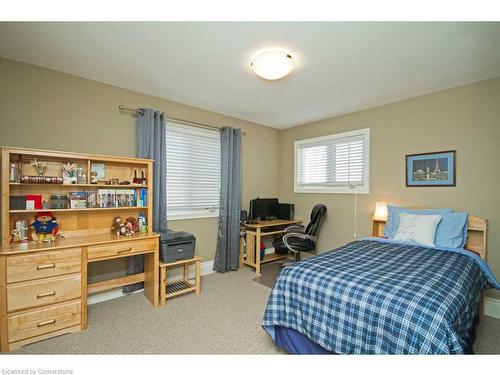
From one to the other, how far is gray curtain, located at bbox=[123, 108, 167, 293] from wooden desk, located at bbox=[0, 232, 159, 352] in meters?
0.65

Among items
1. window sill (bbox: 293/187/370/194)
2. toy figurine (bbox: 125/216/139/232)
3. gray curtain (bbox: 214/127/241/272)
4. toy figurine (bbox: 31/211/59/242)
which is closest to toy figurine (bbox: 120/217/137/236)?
toy figurine (bbox: 125/216/139/232)

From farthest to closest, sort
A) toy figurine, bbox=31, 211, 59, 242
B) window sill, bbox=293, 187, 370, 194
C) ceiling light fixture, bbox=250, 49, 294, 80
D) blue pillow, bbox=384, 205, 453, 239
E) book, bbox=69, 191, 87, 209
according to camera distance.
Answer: window sill, bbox=293, 187, 370, 194
blue pillow, bbox=384, 205, 453, 239
book, bbox=69, 191, 87, 209
toy figurine, bbox=31, 211, 59, 242
ceiling light fixture, bbox=250, 49, 294, 80

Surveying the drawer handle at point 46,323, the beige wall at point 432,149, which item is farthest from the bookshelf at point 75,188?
the beige wall at point 432,149

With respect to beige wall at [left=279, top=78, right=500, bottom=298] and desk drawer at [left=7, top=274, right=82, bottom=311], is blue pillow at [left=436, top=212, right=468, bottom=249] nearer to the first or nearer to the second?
beige wall at [left=279, top=78, right=500, bottom=298]

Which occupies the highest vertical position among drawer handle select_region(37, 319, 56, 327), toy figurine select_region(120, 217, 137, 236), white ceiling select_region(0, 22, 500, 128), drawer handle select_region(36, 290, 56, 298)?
white ceiling select_region(0, 22, 500, 128)

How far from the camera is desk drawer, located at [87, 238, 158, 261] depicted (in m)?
2.11

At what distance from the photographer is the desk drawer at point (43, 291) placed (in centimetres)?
175

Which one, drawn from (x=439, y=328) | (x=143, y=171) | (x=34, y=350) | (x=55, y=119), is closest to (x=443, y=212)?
(x=439, y=328)

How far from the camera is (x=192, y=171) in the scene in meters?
3.38

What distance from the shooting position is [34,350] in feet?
5.77

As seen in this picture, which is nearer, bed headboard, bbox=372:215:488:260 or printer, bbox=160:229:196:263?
bed headboard, bbox=372:215:488:260

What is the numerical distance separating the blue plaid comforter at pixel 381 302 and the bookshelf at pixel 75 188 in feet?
6.14

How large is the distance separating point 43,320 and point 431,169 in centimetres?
415
